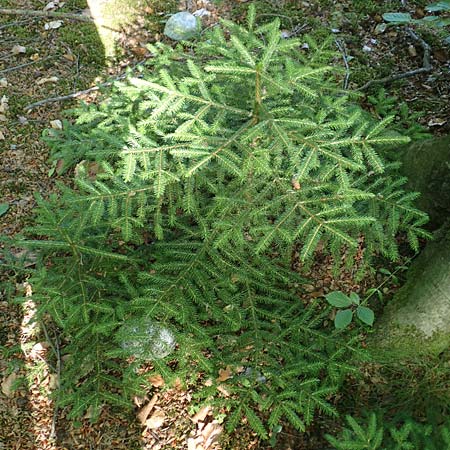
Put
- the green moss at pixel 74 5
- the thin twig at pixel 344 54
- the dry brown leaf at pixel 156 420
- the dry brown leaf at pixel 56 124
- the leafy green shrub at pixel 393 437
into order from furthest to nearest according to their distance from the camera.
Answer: the green moss at pixel 74 5, the dry brown leaf at pixel 56 124, the thin twig at pixel 344 54, the dry brown leaf at pixel 156 420, the leafy green shrub at pixel 393 437

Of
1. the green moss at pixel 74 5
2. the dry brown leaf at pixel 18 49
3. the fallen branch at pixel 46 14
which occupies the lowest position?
the dry brown leaf at pixel 18 49

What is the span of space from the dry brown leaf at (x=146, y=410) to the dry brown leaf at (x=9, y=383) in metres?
0.84

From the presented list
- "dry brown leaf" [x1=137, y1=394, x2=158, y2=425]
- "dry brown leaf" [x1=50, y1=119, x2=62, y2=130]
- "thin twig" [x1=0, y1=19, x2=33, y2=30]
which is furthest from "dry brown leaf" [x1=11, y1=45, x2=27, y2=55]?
"dry brown leaf" [x1=137, y1=394, x2=158, y2=425]

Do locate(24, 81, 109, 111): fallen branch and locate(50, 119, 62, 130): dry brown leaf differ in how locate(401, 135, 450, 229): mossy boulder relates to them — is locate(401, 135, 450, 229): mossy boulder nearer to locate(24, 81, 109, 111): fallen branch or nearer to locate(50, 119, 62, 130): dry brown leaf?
locate(24, 81, 109, 111): fallen branch

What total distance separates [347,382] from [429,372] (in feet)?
1.53

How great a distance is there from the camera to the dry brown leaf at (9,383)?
2889mm

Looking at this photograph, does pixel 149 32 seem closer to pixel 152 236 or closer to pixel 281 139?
pixel 152 236

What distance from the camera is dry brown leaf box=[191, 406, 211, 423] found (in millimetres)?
2756

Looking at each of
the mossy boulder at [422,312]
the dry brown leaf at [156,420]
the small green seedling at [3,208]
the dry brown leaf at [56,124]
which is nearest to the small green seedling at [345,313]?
the mossy boulder at [422,312]

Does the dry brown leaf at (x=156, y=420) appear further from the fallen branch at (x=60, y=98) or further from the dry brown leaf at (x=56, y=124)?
the fallen branch at (x=60, y=98)

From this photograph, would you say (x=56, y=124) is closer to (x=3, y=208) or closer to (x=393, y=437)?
(x=3, y=208)

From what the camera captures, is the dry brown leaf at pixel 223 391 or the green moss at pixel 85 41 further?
the green moss at pixel 85 41

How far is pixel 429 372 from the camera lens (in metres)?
2.65

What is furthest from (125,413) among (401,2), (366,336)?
(401,2)
